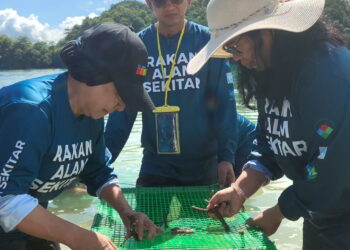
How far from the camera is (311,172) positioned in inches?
64.5

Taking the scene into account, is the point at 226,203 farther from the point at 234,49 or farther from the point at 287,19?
the point at 287,19

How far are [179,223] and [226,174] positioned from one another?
0.66m

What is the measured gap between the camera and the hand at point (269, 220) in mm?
1929

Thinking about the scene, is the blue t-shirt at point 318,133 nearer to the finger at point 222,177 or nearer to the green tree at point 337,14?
the green tree at point 337,14

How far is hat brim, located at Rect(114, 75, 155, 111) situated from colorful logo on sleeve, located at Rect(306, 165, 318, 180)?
2.31ft

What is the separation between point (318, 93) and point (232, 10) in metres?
0.47

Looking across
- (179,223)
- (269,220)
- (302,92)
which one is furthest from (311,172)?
(179,223)

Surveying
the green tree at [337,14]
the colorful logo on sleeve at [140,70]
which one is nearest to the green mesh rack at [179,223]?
the colorful logo on sleeve at [140,70]

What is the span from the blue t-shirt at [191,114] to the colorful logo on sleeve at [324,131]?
116 centimetres

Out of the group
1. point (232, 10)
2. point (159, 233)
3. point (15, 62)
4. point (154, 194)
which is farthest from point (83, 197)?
point (15, 62)

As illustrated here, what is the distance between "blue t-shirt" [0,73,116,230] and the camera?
1577 millimetres

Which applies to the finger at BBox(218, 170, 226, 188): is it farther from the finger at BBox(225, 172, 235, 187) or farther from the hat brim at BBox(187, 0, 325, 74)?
the hat brim at BBox(187, 0, 325, 74)

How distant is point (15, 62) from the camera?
1732 inches

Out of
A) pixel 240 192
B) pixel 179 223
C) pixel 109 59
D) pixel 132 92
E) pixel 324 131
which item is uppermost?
pixel 109 59
